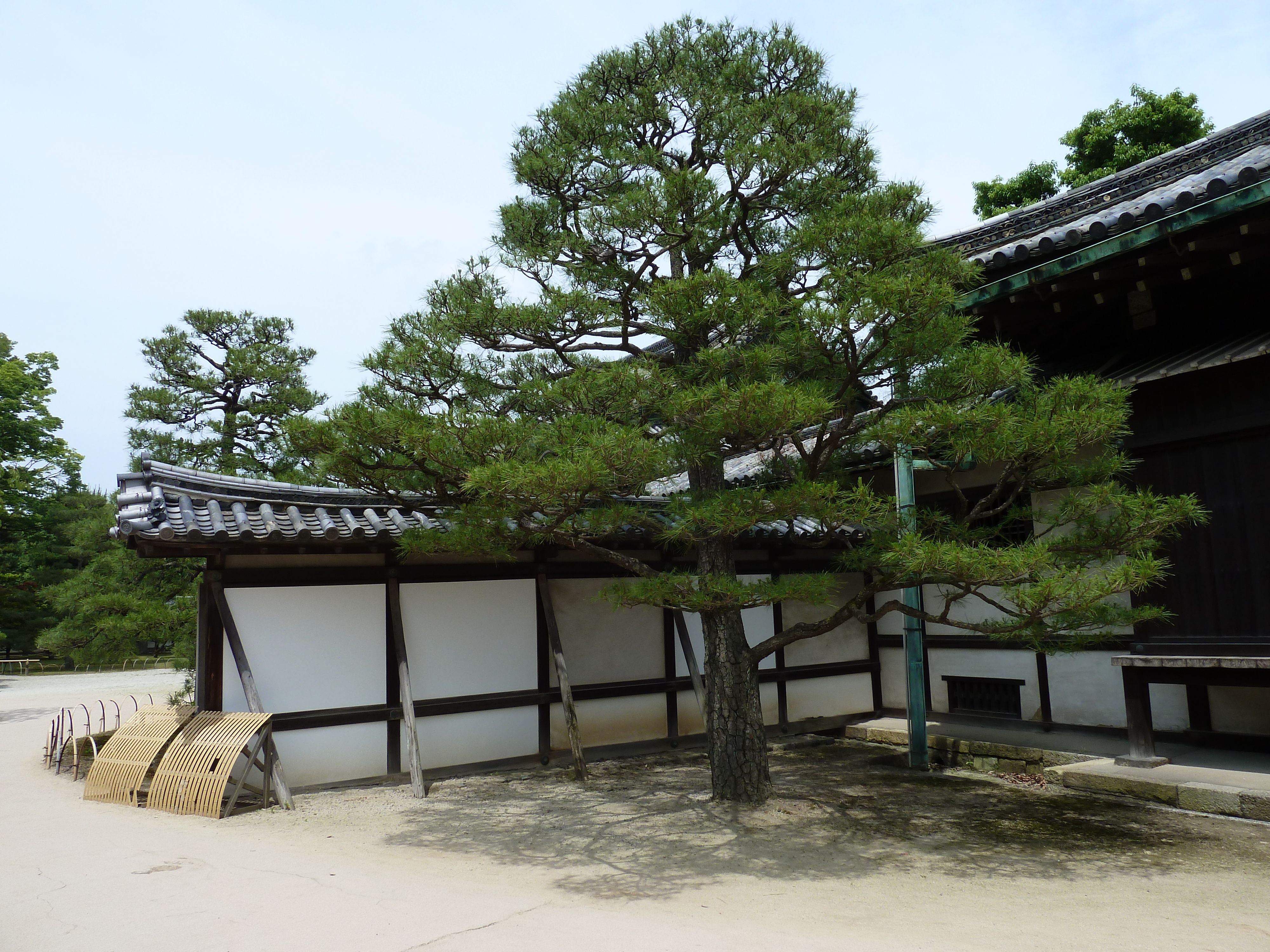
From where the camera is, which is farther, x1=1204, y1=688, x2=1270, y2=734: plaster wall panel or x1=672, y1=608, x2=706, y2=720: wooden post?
x1=672, y1=608, x2=706, y2=720: wooden post

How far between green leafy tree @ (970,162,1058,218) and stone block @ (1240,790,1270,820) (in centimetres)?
1658

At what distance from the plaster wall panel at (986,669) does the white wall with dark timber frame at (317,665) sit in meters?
6.71

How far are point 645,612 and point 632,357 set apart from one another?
14.5 ft

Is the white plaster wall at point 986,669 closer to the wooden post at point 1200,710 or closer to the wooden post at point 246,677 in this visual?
the wooden post at point 1200,710

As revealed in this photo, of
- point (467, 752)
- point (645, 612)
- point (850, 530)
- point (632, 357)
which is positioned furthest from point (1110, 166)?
point (467, 752)

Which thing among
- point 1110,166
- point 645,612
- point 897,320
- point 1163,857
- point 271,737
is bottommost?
point 1163,857

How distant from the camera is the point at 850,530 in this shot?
10445 mm

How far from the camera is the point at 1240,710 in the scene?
7.41 meters

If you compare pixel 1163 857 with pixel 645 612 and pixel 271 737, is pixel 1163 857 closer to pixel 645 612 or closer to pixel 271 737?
pixel 645 612

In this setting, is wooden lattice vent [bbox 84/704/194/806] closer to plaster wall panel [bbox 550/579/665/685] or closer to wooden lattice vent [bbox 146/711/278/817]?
wooden lattice vent [bbox 146/711/278/817]

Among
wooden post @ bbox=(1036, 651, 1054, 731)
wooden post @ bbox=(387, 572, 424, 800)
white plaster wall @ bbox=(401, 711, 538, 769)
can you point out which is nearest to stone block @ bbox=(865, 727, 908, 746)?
wooden post @ bbox=(1036, 651, 1054, 731)

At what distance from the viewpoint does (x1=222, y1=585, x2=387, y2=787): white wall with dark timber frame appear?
7.81 m

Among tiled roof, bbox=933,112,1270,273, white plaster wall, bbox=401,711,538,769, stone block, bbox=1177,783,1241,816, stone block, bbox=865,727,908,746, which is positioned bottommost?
stone block, bbox=865,727,908,746

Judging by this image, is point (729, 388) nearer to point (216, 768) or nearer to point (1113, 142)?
point (216, 768)
